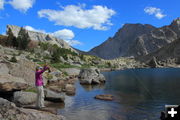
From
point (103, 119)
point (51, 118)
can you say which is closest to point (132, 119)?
point (103, 119)

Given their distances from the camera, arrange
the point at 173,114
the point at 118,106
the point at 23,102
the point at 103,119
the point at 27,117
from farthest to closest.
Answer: the point at 118,106
the point at 23,102
the point at 103,119
the point at 27,117
the point at 173,114

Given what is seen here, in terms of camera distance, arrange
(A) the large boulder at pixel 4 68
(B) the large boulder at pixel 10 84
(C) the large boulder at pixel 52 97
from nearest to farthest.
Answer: (B) the large boulder at pixel 10 84
(C) the large boulder at pixel 52 97
(A) the large boulder at pixel 4 68

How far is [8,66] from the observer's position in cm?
2725

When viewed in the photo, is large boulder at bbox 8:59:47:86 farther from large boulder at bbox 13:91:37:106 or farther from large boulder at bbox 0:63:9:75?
large boulder at bbox 13:91:37:106

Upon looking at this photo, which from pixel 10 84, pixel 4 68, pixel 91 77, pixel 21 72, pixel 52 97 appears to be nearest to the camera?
pixel 10 84

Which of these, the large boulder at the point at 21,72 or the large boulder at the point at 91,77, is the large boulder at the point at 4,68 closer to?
the large boulder at the point at 21,72

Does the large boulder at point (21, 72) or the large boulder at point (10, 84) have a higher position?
the large boulder at point (21, 72)

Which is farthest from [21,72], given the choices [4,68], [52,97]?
[52,97]

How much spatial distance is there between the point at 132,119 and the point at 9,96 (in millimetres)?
11461

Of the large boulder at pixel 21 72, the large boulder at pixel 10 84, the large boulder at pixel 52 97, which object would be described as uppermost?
the large boulder at pixel 21 72

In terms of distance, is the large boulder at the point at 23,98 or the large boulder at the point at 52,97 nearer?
the large boulder at the point at 23,98

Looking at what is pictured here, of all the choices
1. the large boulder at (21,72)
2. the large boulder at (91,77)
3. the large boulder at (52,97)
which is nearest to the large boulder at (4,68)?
the large boulder at (21,72)

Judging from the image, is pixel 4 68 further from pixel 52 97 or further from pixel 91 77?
pixel 91 77

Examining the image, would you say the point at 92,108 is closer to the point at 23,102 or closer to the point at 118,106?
the point at 118,106
